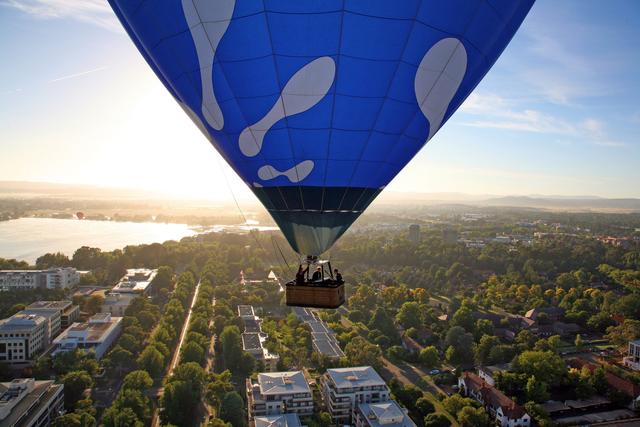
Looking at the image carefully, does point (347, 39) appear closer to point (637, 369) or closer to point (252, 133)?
point (252, 133)

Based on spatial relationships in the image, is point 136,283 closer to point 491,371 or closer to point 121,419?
point 121,419

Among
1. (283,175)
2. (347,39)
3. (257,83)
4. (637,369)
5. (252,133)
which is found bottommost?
(637,369)

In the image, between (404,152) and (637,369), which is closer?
(404,152)

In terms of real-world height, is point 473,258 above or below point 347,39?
below

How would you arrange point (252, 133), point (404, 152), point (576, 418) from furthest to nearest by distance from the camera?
1. point (576, 418)
2. point (404, 152)
3. point (252, 133)

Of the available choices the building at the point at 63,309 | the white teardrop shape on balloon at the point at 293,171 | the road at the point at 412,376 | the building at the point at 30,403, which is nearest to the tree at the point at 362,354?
the road at the point at 412,376

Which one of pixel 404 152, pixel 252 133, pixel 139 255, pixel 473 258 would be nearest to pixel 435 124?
pixel 404 152

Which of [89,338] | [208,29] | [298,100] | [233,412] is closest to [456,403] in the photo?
[233,412]

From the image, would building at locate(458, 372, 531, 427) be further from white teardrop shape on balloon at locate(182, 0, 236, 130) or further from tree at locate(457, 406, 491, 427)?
white teardrop shape on balloon at locate(182, 0, 236, 130)

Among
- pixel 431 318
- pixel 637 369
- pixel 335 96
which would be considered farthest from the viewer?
pixel 431 318
